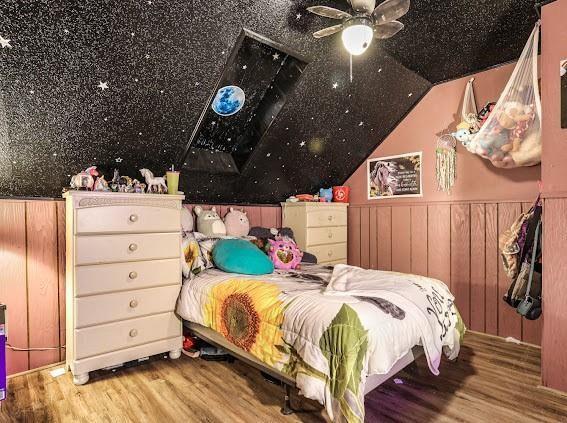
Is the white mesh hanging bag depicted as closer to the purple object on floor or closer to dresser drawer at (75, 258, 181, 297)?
dresser drawer at (75, 258, 181, 297)

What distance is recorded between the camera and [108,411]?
6.45ft

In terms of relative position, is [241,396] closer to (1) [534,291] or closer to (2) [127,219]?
(2) [127,219]

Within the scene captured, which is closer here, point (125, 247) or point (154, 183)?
point (125, 247)

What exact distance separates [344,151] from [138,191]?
2.38 meters

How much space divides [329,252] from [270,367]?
2.24 meters

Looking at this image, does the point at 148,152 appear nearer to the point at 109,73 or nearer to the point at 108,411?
the point at 109,73

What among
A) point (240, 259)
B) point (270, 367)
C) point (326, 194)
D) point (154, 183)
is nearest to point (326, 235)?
point (326, 194)

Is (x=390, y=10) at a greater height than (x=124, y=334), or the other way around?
(x=390, y=10)

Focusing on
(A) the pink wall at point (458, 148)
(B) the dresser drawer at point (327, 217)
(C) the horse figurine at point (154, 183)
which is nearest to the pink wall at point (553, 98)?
(A) the pink wall at point (458, 148)

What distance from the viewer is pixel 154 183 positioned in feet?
8.95

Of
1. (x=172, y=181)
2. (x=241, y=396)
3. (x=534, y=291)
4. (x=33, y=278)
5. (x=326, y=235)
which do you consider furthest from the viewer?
(x=326, y=235)

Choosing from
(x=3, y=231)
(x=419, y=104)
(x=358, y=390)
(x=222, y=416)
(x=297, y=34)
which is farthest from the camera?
(x=419, y=104)

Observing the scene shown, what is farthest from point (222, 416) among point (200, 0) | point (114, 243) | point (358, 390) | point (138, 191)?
point (200, 0)

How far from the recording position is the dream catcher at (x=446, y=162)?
343 cm
